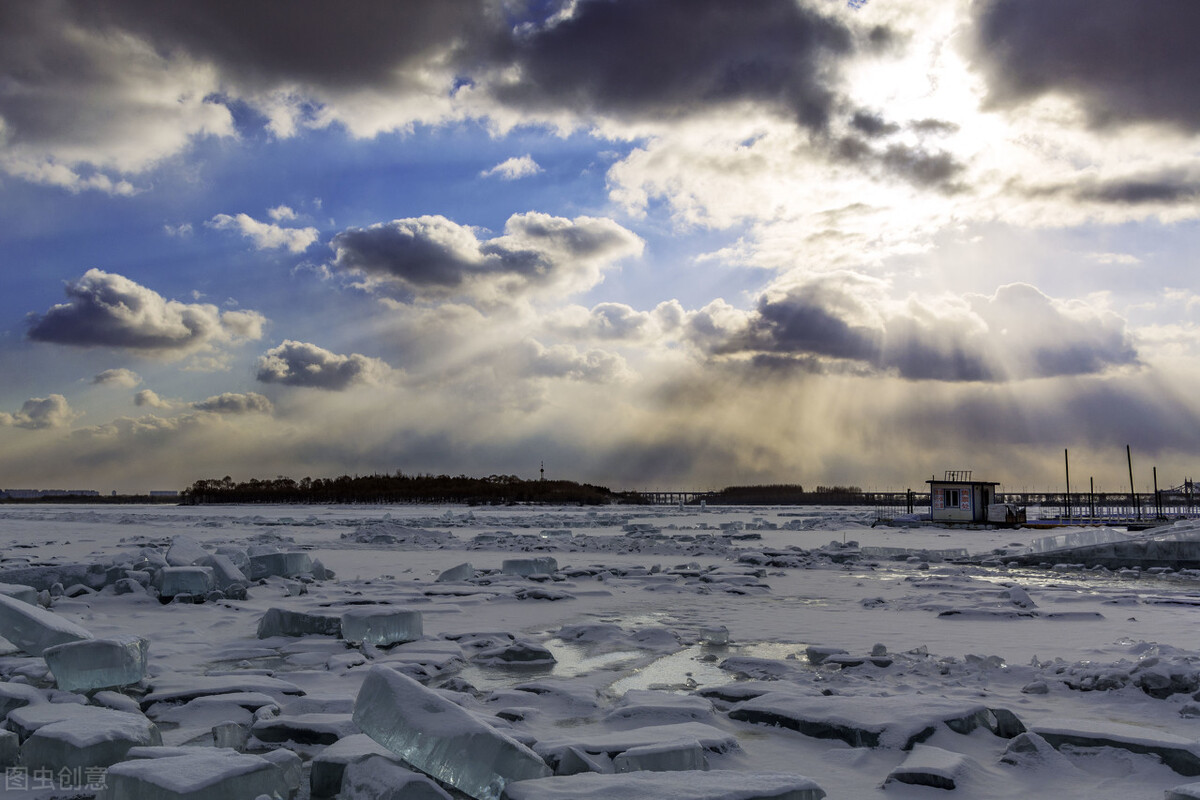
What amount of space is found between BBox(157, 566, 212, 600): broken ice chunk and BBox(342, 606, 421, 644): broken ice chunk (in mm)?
2399

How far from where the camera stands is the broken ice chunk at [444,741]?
2.21m

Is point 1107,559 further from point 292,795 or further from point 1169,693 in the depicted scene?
point 292,795

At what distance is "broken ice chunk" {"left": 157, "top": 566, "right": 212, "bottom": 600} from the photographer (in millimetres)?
6488

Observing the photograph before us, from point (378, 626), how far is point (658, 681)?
2.02 m

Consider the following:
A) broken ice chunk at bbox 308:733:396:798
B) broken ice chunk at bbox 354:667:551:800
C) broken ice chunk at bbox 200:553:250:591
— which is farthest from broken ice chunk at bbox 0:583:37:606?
broken ice chunk at bbox 354:667:551:800

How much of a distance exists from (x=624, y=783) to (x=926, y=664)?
273 cm

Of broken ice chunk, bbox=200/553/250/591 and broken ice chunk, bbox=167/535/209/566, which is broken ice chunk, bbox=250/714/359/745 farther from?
broken ice chunk, bbox=167/535/209/566

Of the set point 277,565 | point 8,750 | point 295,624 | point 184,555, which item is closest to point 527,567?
point 277,565

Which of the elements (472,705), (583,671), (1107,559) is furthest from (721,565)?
(472,705)

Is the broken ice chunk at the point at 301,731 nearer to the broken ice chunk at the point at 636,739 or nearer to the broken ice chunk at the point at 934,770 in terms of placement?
the broken ice chunk at the point at 636,739

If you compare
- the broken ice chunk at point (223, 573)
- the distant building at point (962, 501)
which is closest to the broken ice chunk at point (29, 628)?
the broken ice chunk at point (223, 573)

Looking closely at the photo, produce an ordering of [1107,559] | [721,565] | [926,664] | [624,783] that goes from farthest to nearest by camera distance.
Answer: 1. [1107,559]
2. [721,565]
3. [926,664]
4. [624,783]

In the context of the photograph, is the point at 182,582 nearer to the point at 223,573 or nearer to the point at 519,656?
the point at 223,573

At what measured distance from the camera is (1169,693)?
140 inches
